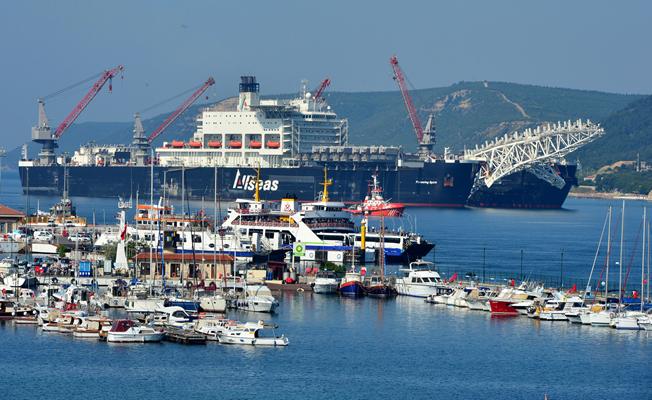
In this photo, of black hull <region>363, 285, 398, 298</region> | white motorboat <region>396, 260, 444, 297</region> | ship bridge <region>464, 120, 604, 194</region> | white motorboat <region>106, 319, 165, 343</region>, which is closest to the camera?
white motorboat <region>106, 319, 165, 343</region>

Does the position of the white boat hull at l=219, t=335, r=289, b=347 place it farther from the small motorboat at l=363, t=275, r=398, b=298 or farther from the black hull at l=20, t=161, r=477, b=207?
the black hull at l=20, t=161, r=477, b=207

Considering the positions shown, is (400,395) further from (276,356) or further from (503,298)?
(503,298)

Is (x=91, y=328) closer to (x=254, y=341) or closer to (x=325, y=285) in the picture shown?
(x=254, y=341)

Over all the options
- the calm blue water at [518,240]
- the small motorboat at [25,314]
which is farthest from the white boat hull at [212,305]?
Answer: the calm blue water at [518,240]

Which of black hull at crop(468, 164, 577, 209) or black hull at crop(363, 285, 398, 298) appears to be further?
black hull at crop(468, 164, 577, 209)

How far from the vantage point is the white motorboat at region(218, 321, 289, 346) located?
4888cm

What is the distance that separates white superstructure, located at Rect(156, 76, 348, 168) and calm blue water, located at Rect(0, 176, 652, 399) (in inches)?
3927

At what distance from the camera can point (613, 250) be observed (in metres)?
95.9

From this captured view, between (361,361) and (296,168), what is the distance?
4301 inches

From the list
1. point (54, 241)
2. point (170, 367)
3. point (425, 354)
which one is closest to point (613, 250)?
point (54, 241)

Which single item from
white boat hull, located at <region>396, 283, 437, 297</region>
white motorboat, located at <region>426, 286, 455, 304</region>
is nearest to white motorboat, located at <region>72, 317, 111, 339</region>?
white motorboat, located at <region>426, 286, 455, 304</region>

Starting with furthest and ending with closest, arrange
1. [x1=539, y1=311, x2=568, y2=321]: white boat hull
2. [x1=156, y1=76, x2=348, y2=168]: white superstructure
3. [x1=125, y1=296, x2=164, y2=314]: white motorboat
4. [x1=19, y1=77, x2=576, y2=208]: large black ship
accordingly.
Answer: [x1=156, y1=76, x2=348, y2=168]: white superstructure → [x1=19, y1=77, x2=576, y2=208]: large black ship → [x1=539, y1=311, x2=568, y2=321]: white boat hull → [x1=125, y1=296, x2=164, y2=314]: white motorboat

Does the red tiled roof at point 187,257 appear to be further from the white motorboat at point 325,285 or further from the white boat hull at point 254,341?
the white boat hull at point 254,341

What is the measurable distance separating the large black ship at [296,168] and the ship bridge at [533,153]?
1327mm
